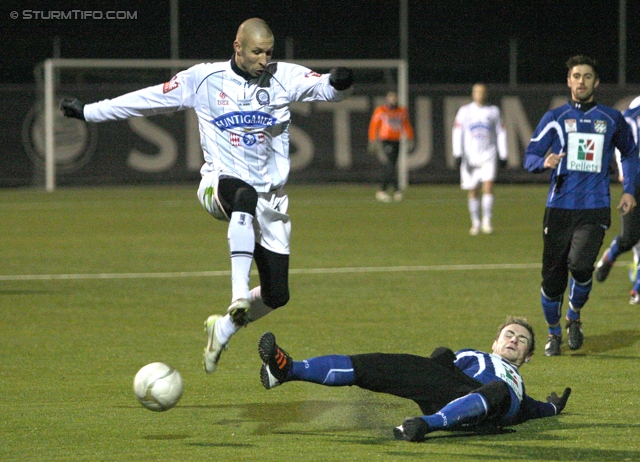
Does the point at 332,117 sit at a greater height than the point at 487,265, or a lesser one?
greater

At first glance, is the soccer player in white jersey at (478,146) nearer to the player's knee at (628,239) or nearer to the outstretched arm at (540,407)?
the player's knee at (628,239)

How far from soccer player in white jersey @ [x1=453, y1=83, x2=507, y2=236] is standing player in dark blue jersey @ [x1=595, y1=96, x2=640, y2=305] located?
6719 millimetres

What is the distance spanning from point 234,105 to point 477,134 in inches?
473

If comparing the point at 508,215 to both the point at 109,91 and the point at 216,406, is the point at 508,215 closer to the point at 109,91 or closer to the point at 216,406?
the point at 109,91

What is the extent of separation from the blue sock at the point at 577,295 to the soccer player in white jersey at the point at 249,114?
9.26 ft

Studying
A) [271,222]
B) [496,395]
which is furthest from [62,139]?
[496,395]

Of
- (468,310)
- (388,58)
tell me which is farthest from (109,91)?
(468,310)

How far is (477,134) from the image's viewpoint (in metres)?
18.0

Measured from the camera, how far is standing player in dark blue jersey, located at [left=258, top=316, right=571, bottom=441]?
18.6ft

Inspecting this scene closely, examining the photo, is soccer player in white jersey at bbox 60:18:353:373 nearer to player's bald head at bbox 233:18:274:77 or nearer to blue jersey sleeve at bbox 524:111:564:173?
player's bald head at bbox 233:18:274:77

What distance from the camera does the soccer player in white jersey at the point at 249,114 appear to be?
627 cm

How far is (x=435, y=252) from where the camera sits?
1519 cm

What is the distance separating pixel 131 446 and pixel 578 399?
113 inches

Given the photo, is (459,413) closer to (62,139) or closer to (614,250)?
(614,250)
